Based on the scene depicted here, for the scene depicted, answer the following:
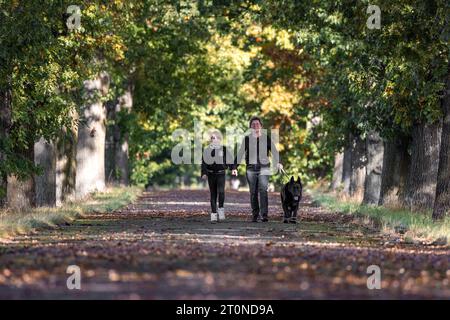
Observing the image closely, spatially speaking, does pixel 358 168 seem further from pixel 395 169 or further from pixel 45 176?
pixel 45 176

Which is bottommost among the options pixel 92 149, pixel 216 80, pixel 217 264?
pixel 217 264

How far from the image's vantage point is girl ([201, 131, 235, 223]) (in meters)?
28.6

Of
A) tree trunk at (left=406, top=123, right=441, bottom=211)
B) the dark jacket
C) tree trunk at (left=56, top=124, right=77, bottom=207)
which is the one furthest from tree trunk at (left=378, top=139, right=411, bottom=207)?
tree trunk at (left=56, top=124, right=77, bottom=207)

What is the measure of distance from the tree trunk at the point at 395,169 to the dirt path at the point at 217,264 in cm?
936

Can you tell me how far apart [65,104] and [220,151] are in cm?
366

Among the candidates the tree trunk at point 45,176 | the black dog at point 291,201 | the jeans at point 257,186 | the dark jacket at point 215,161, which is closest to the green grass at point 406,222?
the black dog at point 291,201

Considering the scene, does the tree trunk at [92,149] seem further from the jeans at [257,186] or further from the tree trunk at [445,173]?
the tree trunk at [445,173]

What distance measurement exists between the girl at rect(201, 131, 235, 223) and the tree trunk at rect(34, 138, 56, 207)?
4.88 m

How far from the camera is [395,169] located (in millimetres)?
34219

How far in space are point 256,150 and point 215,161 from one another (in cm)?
97

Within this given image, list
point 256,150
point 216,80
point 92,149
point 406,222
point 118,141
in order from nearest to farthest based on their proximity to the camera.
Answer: point 406,222, point 256,150, point 92,149, point 118,141, point 216,80

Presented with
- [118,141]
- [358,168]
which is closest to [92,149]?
[358,168]

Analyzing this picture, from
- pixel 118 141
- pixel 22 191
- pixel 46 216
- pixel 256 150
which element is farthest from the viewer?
pixel 118 141

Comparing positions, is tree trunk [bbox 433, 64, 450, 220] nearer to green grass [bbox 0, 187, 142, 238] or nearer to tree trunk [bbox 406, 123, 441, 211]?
tree trunk [bbox 406, 123, 441, 211]
